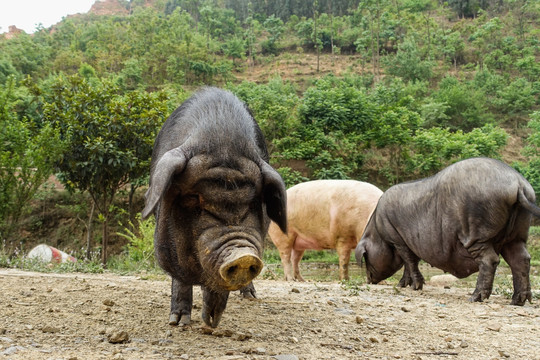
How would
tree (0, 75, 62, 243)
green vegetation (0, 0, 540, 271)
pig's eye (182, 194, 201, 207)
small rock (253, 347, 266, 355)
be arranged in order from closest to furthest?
small rock (253, 347, 266, 355) → pig's eye (182, 194, 201, 207) → tree (0, 75, 62, 243) → green vegetation (0, 0, 540, 271)

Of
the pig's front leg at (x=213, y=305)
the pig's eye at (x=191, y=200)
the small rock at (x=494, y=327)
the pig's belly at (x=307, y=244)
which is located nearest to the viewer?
the pig's eye at (x=191, y=200)

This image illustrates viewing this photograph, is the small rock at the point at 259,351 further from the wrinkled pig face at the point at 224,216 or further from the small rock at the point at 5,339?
the small rock at the point at 5,339

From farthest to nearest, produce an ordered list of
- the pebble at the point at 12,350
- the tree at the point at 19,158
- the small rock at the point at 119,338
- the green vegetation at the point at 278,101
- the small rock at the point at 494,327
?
the green vegetation at the point at 278,101
the tree at the point at 19,158
the small rock at the point at 494,327
the small rock at the point at 119,338
the pebble at the point at 12,350

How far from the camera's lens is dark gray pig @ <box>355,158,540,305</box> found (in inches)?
221

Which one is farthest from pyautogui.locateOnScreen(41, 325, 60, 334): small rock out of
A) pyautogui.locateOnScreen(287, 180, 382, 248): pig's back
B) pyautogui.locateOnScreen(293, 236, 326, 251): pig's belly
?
pyautogui.locateOnScreen(293, 236, 326, 251): pig's belly

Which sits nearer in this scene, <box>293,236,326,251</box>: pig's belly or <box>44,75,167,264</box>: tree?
<box>293,236,326,251</box>: pig's belly

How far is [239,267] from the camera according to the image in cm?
277

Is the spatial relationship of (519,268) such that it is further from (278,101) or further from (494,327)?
(278,101)

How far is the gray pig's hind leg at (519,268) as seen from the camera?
570 centimetres

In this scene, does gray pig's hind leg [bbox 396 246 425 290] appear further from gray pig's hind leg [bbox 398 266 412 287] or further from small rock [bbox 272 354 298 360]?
small rock [bbox 272 354 298 360]

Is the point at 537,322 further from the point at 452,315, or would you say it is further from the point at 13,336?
the point at 13,336

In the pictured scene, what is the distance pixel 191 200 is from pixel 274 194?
630 mm

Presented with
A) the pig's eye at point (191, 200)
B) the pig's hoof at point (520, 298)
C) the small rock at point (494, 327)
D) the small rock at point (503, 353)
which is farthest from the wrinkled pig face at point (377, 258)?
the pig's eye at point (191, 200)

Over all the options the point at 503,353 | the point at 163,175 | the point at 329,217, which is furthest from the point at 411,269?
the point at 163,175
